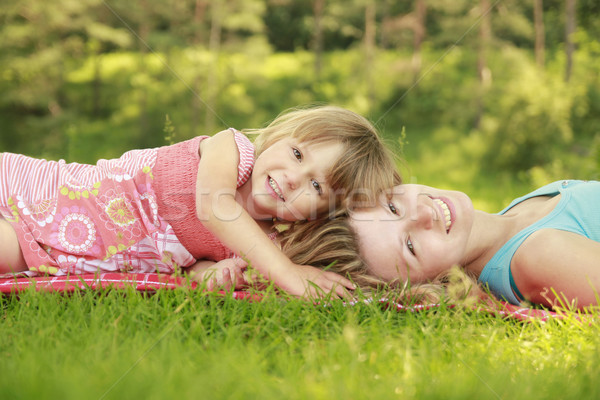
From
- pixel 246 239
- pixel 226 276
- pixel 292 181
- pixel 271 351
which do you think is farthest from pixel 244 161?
pixel 271 351

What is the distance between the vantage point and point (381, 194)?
9.23 feet

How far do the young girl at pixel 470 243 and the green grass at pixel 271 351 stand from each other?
0.98 ft

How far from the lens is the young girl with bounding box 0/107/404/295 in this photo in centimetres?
271

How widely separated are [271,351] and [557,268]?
4.30ft

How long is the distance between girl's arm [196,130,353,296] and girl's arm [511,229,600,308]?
0.81 meters

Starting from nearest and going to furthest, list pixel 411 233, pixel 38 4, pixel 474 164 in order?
1. pixel 411 233
2. pixel 474 164
3. pixel 38 4

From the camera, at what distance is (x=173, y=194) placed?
285 centimetres

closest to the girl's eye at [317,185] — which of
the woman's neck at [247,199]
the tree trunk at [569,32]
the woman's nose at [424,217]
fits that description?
the woman's neck at [247,199]

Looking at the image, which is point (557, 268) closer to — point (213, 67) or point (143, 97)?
point (213, 67)

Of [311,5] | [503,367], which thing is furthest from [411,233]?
[311,5]

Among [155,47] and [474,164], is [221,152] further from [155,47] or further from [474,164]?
[155,47]

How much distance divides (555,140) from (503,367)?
8.98 m

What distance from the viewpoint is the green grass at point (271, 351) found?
1.49 meters

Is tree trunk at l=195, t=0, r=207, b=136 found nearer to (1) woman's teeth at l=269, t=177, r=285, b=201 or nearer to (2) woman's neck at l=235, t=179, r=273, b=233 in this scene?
(2) woman's neck at l=235, t=179, r=273, b=233
